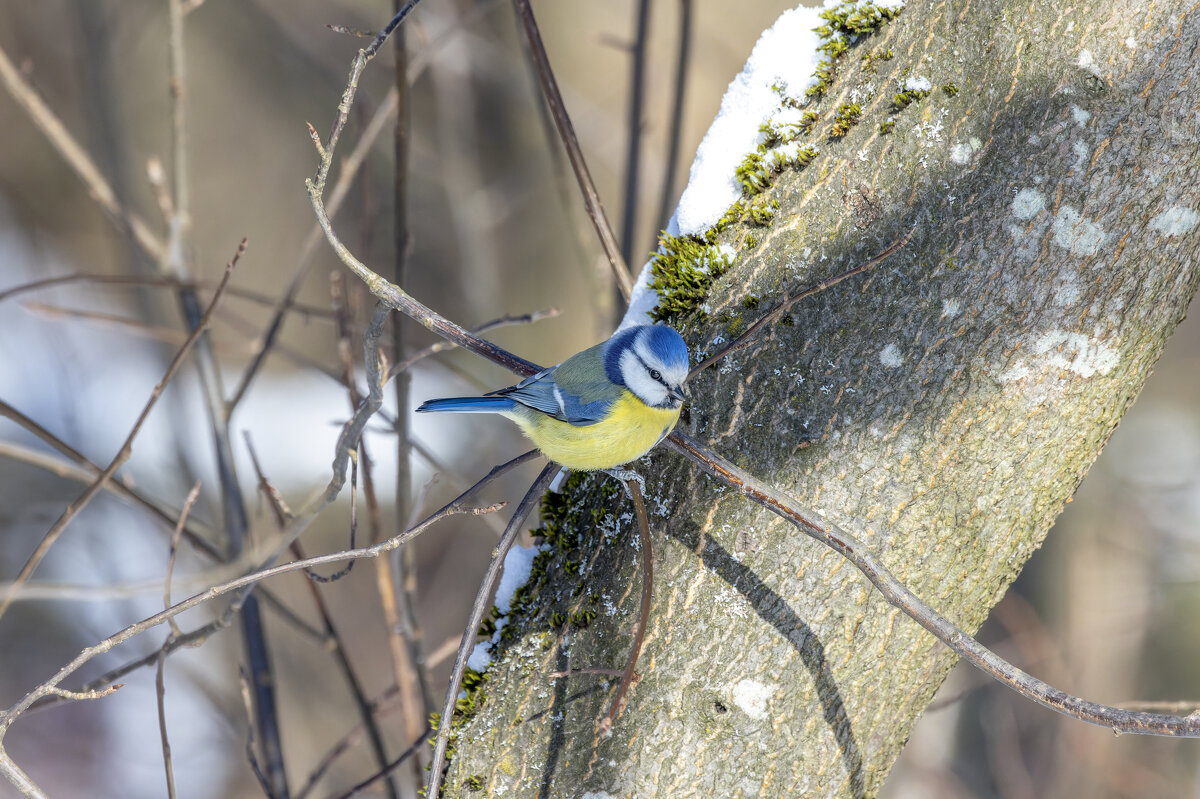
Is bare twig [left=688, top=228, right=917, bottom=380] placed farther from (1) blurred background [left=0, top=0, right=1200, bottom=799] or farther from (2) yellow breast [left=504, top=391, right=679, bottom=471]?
(1) blurred background [left=0, top=0, right=1200, bottom=799]

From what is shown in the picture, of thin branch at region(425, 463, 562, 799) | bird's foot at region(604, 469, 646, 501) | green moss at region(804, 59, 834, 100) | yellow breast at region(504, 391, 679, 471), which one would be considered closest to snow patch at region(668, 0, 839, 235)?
green moss at region(804, 59, 834, 100)

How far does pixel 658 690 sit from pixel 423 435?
217 inches

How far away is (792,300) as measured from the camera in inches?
52.7

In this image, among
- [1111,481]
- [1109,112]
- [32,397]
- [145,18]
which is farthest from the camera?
[145,18]

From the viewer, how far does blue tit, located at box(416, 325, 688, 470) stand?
4.76ft

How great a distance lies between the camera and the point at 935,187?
133cm

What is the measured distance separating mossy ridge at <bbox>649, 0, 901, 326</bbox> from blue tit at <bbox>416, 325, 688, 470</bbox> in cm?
11

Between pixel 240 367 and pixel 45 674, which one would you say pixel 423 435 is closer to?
pixel 240 367

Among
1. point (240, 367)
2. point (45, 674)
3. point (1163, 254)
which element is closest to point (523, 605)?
point (1163, 254)

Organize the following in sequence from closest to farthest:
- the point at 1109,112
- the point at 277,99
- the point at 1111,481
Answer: the point at 1109,112
the point at 1111,481
the point at 277,99

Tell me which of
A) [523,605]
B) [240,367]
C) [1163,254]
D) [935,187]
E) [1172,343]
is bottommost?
[523,605]

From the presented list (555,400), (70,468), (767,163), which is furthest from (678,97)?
(70,468)

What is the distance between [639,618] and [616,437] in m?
0.35

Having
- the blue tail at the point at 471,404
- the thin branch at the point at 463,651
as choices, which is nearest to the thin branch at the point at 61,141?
the blue tail at the point at 471,404
